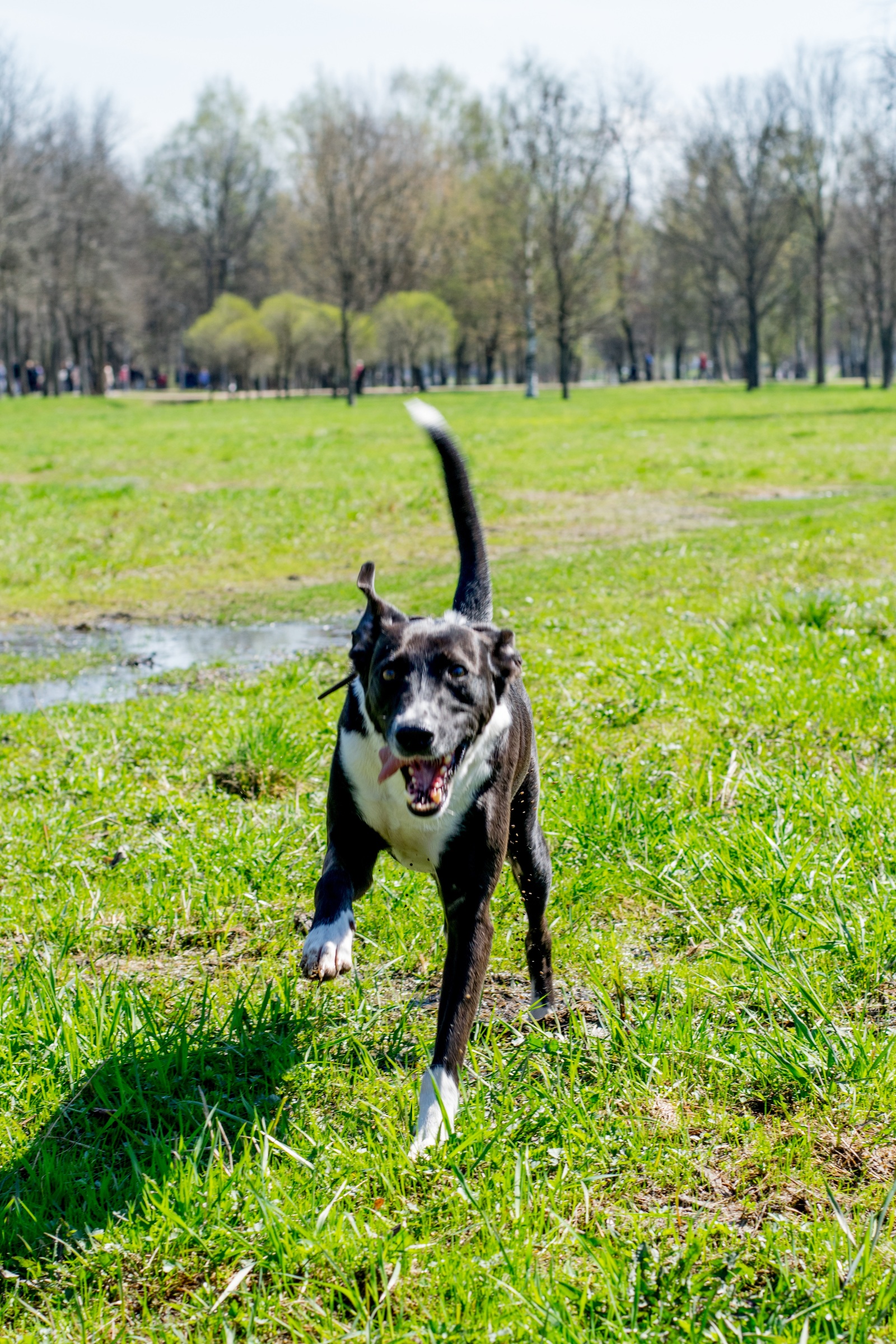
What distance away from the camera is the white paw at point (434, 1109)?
270 centimetres

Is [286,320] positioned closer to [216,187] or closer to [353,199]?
[353,199]

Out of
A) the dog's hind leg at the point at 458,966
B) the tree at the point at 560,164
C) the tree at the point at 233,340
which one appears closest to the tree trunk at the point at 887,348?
the tree at the point at 560,164

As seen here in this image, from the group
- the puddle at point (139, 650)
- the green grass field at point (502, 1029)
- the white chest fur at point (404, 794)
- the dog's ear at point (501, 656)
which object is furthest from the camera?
the puddle at point (139, 650)

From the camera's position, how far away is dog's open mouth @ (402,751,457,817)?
2.71 metres

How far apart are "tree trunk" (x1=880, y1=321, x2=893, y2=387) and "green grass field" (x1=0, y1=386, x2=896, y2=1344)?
46.3m

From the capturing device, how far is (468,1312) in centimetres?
227

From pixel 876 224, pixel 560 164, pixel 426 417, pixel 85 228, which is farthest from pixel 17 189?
pixel 426 417

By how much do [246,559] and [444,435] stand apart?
Result: 27.8ft

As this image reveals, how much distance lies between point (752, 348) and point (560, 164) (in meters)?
13.4

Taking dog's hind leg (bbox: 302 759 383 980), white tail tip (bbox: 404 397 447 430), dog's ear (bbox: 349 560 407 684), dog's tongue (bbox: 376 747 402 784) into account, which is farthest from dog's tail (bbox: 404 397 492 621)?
dog's tongue (bbox: 376 747 402 784)

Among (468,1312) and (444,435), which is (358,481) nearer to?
(444,435)

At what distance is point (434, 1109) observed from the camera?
2732mm

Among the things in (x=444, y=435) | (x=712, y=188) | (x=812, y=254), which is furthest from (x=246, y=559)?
(x=812, y=254)

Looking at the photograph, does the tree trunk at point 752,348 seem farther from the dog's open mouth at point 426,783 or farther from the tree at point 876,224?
the dog's open mouth at point 426,783
